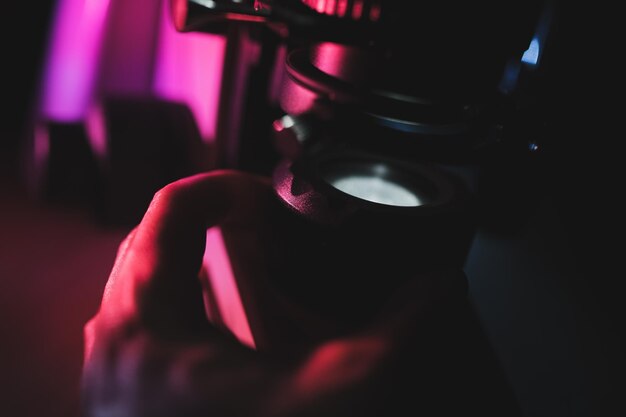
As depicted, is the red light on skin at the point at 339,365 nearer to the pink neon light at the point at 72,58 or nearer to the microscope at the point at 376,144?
the microscope at the point at 376,144

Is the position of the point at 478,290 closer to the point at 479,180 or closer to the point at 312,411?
the point at 479,180

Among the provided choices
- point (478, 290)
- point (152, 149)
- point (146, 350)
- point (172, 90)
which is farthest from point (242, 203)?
point (172, 90)

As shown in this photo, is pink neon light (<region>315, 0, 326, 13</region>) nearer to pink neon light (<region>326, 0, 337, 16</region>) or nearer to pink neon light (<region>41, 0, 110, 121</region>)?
pink neon light (<region>326, 0, 337, 16</region>)

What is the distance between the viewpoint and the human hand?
11.8 inches

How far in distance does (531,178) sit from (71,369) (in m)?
0.54

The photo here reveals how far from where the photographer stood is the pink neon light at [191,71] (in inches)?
34.6

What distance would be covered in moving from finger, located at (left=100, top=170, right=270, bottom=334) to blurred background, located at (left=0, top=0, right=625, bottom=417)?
0.28 metres

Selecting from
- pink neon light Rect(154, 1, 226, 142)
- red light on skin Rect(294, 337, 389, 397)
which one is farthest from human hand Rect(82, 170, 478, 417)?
pink neon light Rect(154, 1, 226, 142)

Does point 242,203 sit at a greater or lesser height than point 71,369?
greater

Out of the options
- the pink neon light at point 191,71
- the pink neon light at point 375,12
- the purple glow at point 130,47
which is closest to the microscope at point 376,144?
the pink neon light at point 375,12

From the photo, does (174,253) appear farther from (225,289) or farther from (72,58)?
(72,58)

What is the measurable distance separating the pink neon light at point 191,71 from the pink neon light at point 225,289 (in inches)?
12.5

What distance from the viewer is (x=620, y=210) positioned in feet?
1.40

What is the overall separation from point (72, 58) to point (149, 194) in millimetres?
328
